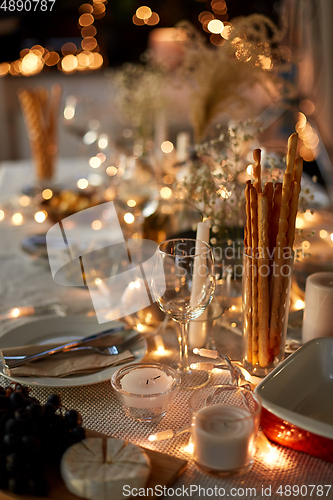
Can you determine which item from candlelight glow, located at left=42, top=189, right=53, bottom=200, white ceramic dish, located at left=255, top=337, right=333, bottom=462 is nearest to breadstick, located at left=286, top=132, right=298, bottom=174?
white ceramic dish, located at left=255, top=337, right=333, bottom=462

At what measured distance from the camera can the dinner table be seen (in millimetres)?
534

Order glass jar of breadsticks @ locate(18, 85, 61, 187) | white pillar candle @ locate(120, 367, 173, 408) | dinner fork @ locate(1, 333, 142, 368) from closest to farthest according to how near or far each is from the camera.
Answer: white pillar candle @ locate(120, 367, 173, 408) < dinner fork @ locate(1, 333, 142, 368) < glass jar of breadsticks @ locate(18, 85, 61, 187)

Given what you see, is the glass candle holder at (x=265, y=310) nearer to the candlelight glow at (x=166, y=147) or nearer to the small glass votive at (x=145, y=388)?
the small glass votive at (x=145, y=388)

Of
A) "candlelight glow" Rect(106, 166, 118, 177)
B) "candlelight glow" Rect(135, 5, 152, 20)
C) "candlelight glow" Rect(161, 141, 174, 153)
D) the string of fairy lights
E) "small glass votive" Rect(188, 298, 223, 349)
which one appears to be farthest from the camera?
"candlelight glow" Rect(135, 5, 152, 20)

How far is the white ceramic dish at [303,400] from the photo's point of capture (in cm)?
56

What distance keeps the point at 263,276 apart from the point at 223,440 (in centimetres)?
26

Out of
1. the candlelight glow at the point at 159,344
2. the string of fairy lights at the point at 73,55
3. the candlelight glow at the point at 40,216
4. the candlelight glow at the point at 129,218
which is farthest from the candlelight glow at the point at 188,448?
the string of fairy lights at the point at 73,55

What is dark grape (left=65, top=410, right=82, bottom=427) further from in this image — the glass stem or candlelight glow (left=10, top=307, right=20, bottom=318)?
candlelight glow (left=10, top=307, right=20, bottom=318)

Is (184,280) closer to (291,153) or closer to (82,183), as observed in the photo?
(291,153)

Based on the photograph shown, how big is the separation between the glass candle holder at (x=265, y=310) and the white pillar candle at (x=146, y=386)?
15cm

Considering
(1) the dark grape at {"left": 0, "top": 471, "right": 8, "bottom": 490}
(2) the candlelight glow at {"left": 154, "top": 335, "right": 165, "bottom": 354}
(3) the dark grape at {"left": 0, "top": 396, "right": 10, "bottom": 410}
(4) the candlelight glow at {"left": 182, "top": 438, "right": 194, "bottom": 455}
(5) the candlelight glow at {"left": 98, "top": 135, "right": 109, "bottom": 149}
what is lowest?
(2) the candlelight glow at {"left": 154, "top": 335, "right": 165, "bottom": 354}

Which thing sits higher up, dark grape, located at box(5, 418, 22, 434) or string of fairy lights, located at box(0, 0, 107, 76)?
string of fairy lights, located at box(0, 0, 107, 76)

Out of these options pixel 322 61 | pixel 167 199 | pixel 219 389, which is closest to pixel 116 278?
pixel 167 199

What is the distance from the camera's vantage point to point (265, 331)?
0.71 metres
